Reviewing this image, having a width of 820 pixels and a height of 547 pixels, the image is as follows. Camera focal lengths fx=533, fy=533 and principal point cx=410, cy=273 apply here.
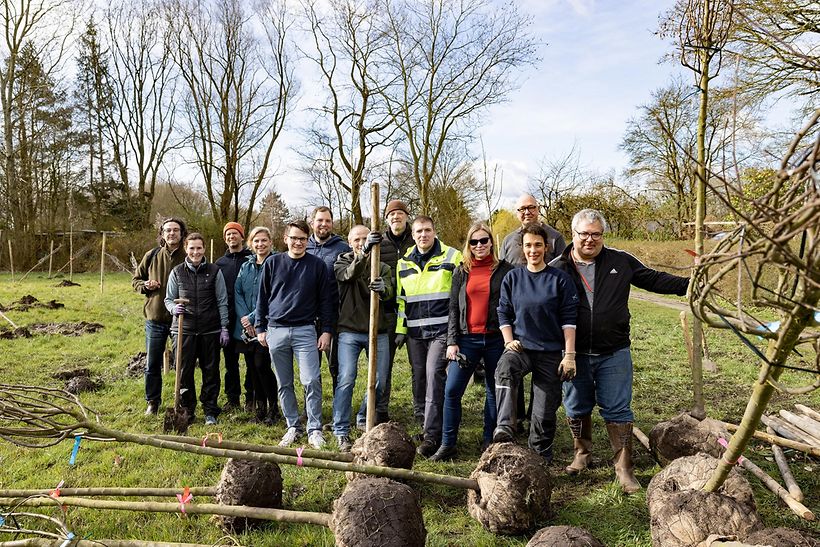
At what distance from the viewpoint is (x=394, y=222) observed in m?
5.56

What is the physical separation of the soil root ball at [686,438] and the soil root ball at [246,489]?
9.54 ft

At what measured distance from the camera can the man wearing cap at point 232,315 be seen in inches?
236

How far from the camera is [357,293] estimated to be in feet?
17.2

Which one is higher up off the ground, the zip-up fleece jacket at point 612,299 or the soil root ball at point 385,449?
the zip-up fleece jacket at point 612,299

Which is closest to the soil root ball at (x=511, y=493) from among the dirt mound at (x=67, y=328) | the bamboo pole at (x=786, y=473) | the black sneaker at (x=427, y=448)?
the black sneaker at (x=427, y=448)

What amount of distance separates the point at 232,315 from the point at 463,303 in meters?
2.85

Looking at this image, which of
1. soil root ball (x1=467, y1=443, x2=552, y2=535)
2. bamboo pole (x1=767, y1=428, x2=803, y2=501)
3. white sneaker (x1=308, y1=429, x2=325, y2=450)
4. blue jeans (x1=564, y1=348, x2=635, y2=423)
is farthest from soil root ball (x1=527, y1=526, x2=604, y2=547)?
white sneaker (x1=308, y1=429, x2=325, y2=450)

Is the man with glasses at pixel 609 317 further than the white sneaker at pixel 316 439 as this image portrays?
No

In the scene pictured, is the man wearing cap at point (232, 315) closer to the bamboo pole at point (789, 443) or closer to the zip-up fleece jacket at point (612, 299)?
the zip-up fleece jacket at point (612, 299)

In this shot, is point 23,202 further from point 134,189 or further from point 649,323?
point 649,323

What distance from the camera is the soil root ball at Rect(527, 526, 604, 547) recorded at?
2590 millimetres

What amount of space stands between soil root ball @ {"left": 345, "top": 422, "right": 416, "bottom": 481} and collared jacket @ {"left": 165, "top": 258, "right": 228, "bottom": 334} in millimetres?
2569

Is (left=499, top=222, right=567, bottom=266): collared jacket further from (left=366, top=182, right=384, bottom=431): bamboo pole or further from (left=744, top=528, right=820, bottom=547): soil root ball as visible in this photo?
(left=744, top=528, right=820, bottom=547): soil root ball

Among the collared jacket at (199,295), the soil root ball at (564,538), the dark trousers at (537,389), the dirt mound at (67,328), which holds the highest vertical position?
the collared jacket at (199,295)
